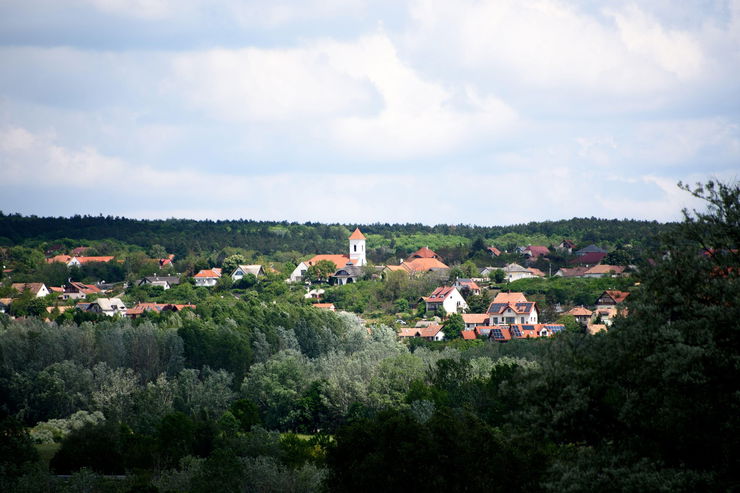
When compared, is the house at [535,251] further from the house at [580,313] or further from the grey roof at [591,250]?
the house at [580,313]

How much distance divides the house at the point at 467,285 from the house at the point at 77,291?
45332 millimetres

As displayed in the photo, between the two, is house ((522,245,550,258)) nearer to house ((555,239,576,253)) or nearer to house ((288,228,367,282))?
house ((555,239,576,253))

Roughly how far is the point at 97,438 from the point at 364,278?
Result: 3367 inches

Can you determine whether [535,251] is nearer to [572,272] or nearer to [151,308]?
[572,272]

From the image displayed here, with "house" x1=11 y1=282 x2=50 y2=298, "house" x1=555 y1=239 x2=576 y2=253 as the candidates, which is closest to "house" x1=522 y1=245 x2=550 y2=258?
"house" x1=555 y1=239 x2=576 y2=253

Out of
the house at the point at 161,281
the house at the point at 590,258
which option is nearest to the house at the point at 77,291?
the house at the point at 161,281

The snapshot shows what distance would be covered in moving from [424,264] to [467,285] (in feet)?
71.8

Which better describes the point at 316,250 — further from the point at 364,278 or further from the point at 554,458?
the point at 554,458

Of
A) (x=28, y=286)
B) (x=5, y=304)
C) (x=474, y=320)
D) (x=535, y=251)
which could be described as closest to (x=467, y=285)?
(x=474, y=320)

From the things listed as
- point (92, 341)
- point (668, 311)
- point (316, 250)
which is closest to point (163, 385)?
point (92, 341)

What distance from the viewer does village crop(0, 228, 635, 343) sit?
9012 cm

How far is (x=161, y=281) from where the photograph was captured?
128375mm

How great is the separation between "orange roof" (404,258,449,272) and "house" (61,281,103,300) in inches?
1640

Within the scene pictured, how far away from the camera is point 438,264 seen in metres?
137
